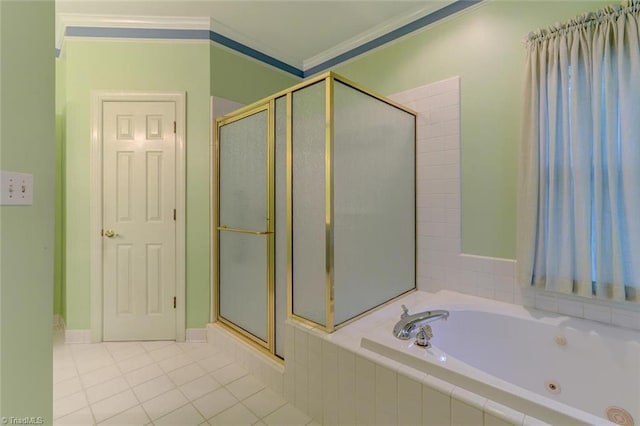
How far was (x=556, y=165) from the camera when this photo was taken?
1.64 m

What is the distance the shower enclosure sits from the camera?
1606 mm

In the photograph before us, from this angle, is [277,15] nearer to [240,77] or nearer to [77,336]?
[240,77]

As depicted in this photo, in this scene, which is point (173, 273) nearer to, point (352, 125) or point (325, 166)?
point (325, 166)

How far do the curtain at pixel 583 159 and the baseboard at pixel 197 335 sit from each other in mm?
2307

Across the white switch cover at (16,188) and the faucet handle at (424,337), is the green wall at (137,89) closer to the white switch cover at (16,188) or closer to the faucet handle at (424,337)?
the white switch cover at (16,188)

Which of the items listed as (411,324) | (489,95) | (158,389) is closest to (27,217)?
(158,389)

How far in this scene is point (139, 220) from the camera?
7.71 ft

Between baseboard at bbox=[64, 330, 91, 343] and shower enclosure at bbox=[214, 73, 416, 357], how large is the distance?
1026 millimetres

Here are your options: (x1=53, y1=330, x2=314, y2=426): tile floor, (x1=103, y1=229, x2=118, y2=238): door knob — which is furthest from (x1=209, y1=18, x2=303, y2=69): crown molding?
(x1=53, y1=330, x2=314, y2=426): tile floor

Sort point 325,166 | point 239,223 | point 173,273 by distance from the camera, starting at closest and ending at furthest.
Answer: point 325,166 < point 239,223 < point 173,273

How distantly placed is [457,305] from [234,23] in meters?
2.71

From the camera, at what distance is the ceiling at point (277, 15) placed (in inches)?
85.1

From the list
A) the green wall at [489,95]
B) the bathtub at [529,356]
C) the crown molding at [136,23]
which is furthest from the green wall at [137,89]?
the green wall at [489,95]

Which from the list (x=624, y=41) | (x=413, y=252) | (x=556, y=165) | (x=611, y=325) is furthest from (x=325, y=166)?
(x=611, y=325)
